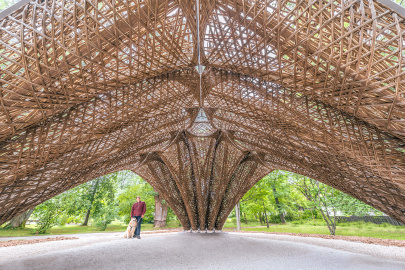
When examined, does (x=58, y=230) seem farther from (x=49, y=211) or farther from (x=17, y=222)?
(x=49, y=211)

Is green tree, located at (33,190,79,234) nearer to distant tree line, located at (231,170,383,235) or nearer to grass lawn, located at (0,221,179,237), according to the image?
grass lawn, located at (0,221,179,237)

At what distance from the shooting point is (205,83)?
692 centimetres

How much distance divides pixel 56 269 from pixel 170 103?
17.8 feet

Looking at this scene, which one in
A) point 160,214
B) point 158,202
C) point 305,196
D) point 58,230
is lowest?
point 58,230

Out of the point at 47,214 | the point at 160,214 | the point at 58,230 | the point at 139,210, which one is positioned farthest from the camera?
the point at 160,214

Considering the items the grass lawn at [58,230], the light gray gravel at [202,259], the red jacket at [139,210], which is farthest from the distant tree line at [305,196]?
the red jacket at [139,210]

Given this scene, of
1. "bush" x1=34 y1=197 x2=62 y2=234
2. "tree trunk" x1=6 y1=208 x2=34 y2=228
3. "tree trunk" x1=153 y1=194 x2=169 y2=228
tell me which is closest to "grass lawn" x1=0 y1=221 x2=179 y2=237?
"tree trunk" x1=6 y1=208 x2=34 y2=228

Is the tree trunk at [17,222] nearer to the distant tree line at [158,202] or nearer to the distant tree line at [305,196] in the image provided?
the distant tree line at [158,202]

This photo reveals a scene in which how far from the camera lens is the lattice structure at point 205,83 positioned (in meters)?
3.29

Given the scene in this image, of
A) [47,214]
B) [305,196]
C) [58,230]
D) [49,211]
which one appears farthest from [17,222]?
[305,196]

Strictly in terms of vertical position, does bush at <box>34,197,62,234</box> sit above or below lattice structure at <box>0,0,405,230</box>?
below

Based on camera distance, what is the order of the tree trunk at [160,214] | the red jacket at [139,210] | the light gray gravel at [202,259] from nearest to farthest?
the light gray gravel at [202,259], the red jacket at [139,210], the tree trunk at [160,214]

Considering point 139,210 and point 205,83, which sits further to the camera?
point 139,210

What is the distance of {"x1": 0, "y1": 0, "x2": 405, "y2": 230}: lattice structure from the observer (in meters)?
3.29
